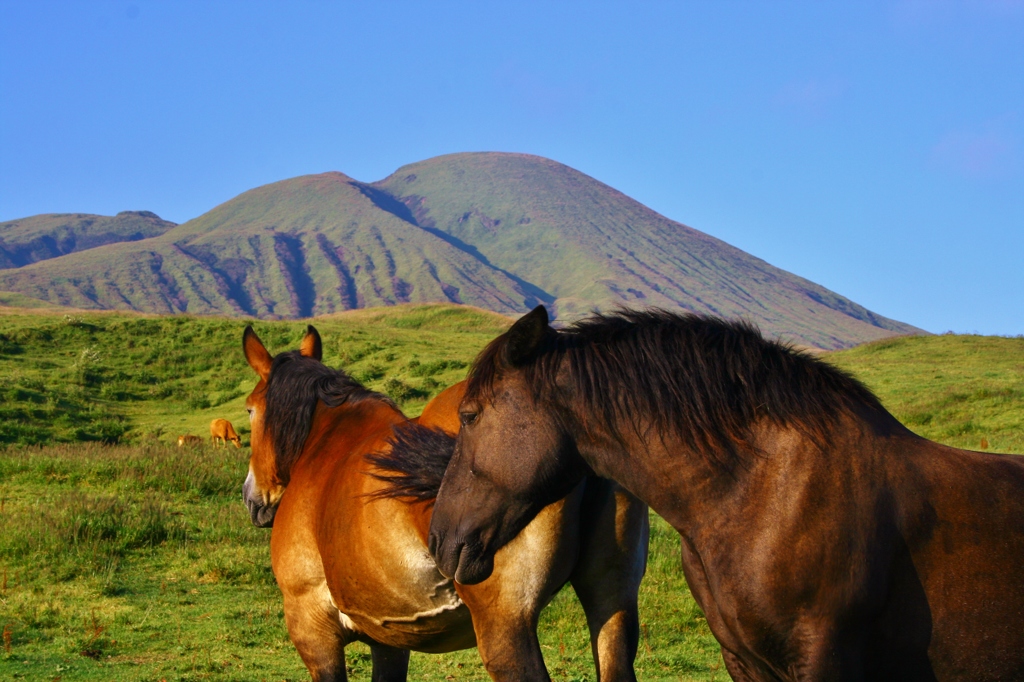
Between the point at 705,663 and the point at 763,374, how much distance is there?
510cm

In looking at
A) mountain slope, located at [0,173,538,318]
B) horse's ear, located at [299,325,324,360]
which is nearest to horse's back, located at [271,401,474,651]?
horse's ear, located at [299,325,324,360]

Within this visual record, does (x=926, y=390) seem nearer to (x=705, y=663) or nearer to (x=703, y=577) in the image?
(x=705, y=663)

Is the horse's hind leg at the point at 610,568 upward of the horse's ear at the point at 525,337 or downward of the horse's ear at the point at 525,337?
downward

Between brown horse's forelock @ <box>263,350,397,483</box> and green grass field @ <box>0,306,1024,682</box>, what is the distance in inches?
101

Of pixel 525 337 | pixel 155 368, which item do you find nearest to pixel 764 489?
pixel 525 337

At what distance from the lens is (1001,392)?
2100cm

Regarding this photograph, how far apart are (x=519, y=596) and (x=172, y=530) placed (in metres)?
7.86

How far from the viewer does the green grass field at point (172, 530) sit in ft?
23.4

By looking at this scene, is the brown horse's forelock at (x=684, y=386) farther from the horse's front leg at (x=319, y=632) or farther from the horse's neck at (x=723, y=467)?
the horse's front leg at (x=319, y=632)

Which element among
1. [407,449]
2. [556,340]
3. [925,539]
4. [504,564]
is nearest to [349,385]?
[407,449]

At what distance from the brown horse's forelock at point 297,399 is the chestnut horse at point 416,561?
192 millimetres

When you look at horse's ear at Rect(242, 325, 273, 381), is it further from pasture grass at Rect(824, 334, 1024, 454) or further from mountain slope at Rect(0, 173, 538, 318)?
mountain slope at Rect(0, 173, 538, 318)

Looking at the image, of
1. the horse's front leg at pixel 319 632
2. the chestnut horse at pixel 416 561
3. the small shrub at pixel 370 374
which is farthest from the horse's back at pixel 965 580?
the small shrub at pixel 370 374

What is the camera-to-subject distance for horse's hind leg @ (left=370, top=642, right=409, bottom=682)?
16.2ft
